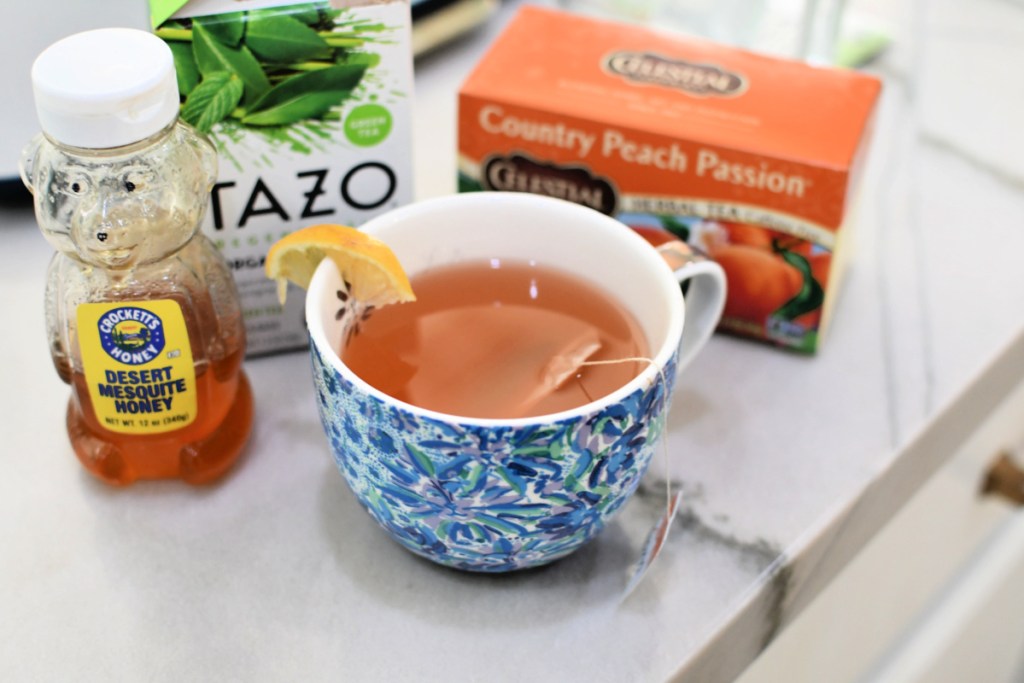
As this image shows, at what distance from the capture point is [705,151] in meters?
0.64

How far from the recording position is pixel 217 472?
23.5 inches

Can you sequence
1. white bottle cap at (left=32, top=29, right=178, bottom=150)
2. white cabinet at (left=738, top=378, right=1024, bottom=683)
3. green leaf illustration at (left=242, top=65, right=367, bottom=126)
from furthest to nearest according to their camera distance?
white cabinet at (left=738, top=378, right=1024, bottom=683), green leaf illustration at (left=242, top=65, right=367, bottom=126), white bottle cap at (left=32, top=29, right=178, bottom=150)

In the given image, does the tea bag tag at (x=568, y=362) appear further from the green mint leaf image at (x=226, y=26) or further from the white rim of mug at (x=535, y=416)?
the green mint leaf image at (x=226, y=26)

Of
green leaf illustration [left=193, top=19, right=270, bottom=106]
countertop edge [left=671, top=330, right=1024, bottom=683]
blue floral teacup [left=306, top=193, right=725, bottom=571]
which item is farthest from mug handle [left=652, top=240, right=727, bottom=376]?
green leaf illustration [left=193, top=19, right=270, bottom=106]

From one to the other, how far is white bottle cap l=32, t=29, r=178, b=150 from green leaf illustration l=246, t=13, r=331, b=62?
7 cm

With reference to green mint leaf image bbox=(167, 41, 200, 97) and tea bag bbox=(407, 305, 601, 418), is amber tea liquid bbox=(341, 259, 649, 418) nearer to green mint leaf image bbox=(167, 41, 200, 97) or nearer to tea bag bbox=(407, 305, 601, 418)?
tea bag bbox=(407, 305, 601, 418)

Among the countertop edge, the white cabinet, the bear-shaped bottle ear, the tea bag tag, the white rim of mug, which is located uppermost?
the bear-shaped bottle ear

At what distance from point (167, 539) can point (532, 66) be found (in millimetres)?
352

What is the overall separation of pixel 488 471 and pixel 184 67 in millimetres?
250

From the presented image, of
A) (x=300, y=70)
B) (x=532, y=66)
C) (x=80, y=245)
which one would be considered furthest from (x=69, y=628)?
(x=532, y=66)

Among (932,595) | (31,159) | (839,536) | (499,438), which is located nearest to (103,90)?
(31,159)

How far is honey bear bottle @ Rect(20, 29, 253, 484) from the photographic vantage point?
471mm

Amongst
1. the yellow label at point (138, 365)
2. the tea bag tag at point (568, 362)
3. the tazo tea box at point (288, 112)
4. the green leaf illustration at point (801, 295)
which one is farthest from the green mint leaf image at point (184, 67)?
the green leaf illustration at point (801, 295)

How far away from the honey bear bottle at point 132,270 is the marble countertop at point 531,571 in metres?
0.03
